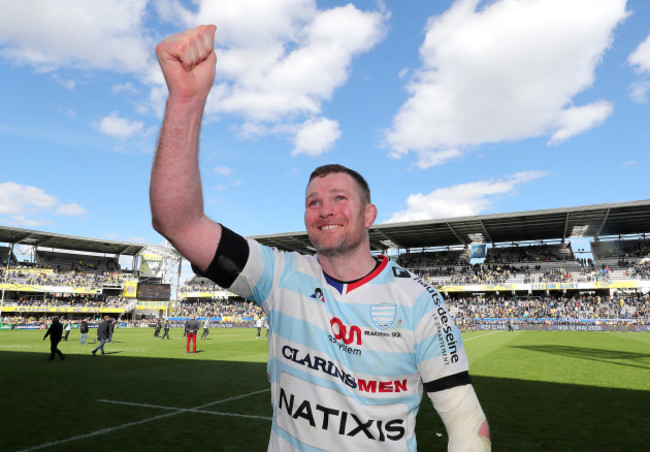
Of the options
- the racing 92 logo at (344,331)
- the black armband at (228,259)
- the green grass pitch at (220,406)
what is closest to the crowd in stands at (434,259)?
the green grass pitch at (220,406)

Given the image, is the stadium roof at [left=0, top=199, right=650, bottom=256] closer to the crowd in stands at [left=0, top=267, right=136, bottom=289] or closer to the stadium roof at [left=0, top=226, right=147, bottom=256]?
the stadium roof at [left=0, top=226, right=147, bottom=256]

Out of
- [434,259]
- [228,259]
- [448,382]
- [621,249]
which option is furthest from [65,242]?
[621,249]

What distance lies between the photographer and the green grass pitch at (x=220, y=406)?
6.18 metres

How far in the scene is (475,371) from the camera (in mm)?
13102

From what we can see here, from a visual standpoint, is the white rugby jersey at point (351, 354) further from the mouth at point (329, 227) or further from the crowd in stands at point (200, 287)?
the crowd in stands at point (200, 287)

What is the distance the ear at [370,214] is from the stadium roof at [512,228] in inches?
1765

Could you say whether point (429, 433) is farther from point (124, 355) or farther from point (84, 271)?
point (84, 271)

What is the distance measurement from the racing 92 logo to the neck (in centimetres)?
21

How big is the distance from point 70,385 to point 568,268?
5018 centimetres

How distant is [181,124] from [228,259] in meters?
0.59

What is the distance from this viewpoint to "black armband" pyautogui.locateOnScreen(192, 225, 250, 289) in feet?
5.47

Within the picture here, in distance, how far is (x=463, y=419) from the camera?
1671 mm

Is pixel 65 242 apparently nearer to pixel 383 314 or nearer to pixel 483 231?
pixel 483 231

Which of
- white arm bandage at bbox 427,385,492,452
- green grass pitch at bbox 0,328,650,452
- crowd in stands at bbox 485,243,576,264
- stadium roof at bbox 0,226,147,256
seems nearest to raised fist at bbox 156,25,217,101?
white arm bandage at bbox 427,385,492,452
